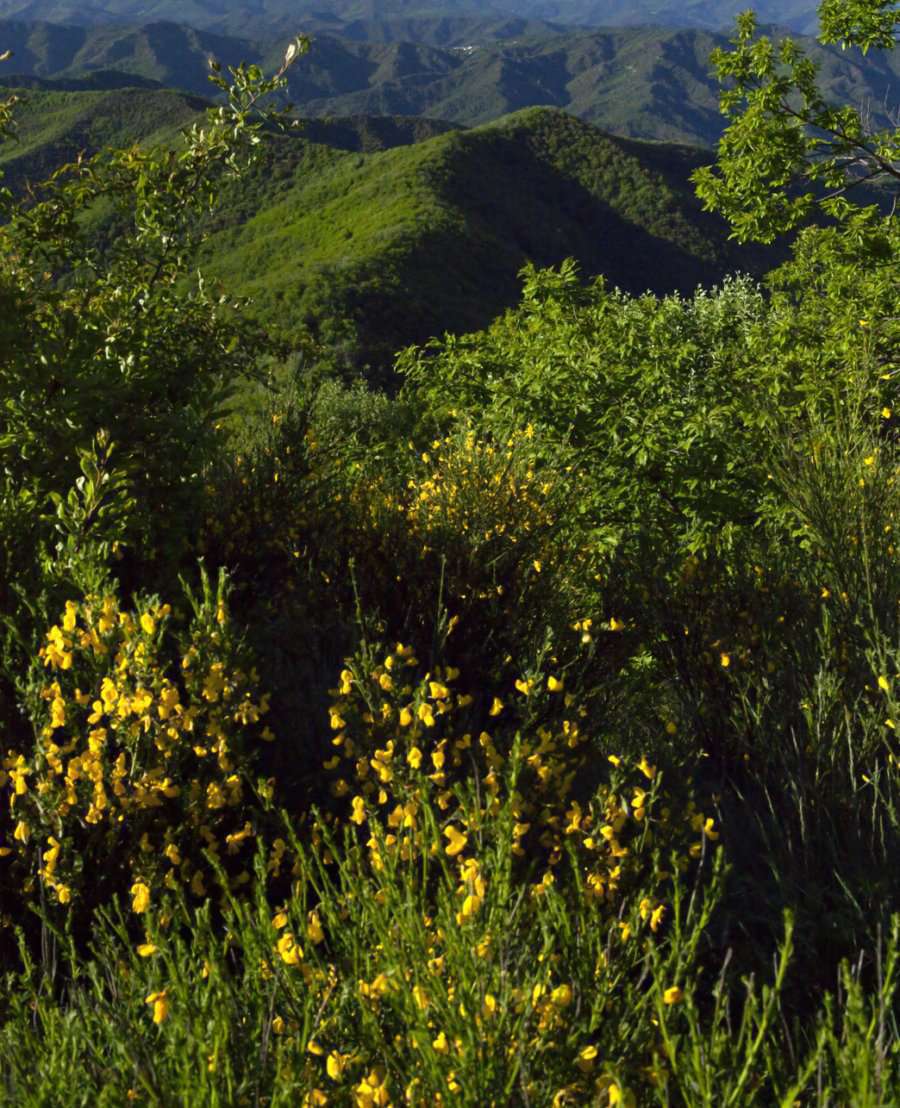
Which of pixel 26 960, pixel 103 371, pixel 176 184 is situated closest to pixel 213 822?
pixel 26 960

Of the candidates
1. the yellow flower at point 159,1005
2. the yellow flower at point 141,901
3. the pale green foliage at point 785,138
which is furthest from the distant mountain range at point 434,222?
the yellow flower at point 159,1005

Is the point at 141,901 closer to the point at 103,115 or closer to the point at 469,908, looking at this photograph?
the point at 469,908

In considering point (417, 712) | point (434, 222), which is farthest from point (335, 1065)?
point (434, 222)

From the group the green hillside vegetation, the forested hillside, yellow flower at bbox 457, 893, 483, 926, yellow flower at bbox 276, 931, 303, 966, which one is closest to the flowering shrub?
the forested hillside

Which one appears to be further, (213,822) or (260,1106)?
(213,822)

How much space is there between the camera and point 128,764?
7.45ft

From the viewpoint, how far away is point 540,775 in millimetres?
2268

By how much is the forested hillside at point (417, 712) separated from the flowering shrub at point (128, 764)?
0.01 m

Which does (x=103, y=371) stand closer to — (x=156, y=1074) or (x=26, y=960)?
(x=26, y=960)

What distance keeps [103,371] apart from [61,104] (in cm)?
9197

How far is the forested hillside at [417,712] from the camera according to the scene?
1.53 metres

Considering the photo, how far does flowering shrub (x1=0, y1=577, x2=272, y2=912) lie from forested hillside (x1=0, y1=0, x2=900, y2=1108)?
0.04 ft

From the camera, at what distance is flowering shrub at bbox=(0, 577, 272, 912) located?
2.09m

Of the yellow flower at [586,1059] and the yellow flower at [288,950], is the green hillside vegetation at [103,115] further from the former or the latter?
the yellow flower at [586,1059]
